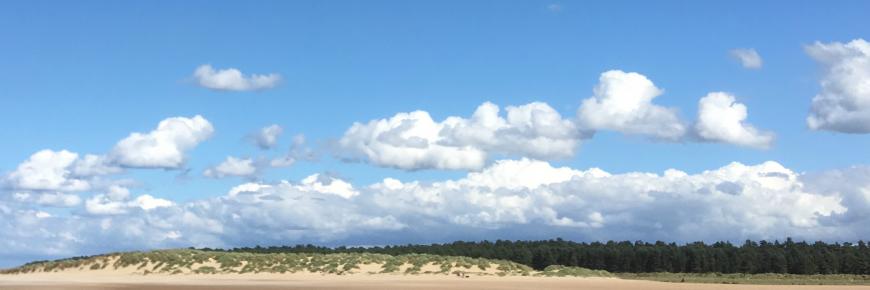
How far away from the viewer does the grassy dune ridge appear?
86812mm

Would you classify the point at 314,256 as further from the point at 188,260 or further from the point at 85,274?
the point at 85,274

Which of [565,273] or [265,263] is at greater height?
[265,263]

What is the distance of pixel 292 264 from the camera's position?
295 ft

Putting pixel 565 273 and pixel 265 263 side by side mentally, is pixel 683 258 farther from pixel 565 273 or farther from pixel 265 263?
pixel 265 263

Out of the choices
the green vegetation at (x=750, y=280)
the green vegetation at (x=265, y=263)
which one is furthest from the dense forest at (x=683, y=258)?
the green vegetation at (x=265, y=263)

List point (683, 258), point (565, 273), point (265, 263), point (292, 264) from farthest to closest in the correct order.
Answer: point (683, 258) < point (292, 264) < point (265, 263) < point (565, 273)

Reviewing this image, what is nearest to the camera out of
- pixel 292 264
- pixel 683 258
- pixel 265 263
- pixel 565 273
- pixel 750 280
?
pixel 565 273

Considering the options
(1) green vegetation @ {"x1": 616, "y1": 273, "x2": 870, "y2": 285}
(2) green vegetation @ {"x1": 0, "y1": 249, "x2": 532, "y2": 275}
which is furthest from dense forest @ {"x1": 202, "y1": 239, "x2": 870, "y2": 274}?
(2) green vegetation @ {"x1": 0, "y1": 249, "x2": 532, "y2": 275}

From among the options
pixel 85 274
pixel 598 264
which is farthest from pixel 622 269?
pixel 85 274

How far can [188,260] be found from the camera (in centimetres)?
9062

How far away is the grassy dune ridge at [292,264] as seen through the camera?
86812mm

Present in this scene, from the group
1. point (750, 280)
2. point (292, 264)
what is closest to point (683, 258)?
point (750, 280)

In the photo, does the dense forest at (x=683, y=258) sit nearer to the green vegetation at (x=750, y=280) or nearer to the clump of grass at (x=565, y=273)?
the green vegetation at (x=750, y=280)

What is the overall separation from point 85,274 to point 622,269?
73.5 metres
